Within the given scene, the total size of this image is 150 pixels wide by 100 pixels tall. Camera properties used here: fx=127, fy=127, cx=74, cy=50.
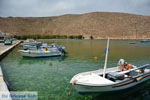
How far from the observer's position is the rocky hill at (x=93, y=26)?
114750mm

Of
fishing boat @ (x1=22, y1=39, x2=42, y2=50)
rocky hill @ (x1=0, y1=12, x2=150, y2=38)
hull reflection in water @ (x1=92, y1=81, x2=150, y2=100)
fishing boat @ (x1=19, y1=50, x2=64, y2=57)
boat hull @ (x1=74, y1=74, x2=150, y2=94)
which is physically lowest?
hull reflection in water @ (x1=92, y1=81, x2=150, y2=100)

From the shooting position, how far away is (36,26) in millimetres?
143375

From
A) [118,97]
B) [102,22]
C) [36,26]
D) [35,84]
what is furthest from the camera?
[36,26]

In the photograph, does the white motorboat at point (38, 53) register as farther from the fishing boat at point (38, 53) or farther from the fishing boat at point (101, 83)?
the fishing boat at point (101, 83)

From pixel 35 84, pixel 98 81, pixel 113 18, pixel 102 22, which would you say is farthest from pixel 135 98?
pixel 113 18

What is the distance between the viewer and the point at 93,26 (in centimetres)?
12531

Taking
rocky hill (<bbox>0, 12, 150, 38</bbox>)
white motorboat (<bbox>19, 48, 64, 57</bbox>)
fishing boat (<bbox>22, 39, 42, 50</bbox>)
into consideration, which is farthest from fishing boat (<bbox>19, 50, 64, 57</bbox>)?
rocky hill (<bbox>0, 12, 150, 38</bbox>)

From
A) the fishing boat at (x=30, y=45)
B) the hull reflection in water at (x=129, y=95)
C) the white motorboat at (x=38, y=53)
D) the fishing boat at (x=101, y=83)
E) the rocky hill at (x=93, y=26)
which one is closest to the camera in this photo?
the fishing boat at (x=101, y=83)

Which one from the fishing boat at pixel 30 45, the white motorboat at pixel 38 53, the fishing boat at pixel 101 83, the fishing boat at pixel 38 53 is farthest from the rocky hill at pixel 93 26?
the fishing boat at pixel 101 83

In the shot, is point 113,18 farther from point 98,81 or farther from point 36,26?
point 98,81

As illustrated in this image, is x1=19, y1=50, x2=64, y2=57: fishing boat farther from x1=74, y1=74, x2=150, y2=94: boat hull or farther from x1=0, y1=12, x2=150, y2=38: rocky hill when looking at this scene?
x1=0, y1=12, x2=150, y2=38: rocky hill

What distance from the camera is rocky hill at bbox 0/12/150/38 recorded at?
115 meters

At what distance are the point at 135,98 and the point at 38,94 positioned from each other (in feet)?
20.1

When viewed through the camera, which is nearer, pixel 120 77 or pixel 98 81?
pixel 98 81
